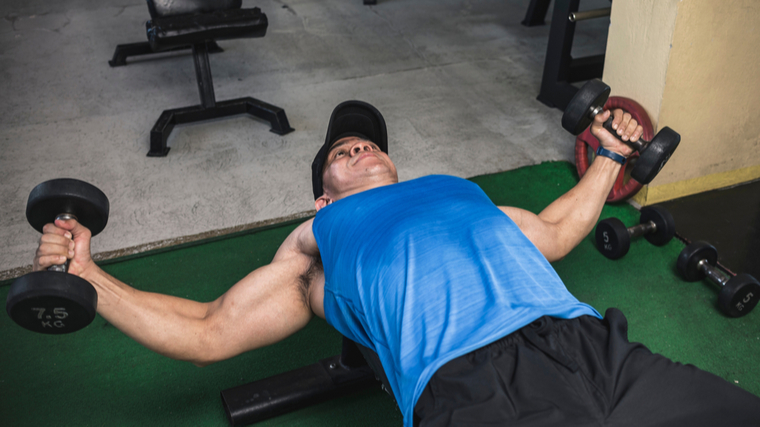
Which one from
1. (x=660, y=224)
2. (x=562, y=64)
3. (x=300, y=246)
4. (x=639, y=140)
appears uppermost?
(x=639, y=140)

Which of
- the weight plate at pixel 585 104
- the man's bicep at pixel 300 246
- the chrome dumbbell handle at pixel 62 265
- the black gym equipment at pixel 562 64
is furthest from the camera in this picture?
the black gym equipment at pixel 562 64

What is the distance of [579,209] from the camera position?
1745mm

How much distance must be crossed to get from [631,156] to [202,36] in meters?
2.21

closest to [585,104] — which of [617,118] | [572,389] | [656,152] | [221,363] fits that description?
[617,118]

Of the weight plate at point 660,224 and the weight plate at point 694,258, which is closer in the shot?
the weight plate at point 694,258

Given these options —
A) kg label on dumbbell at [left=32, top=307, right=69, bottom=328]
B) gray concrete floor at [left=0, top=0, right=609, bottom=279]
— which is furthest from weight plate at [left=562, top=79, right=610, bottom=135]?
kg label on dumbbell at [left=32, top=307, right=69, bottom=328]

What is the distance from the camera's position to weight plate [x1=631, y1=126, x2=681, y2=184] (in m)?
1.68

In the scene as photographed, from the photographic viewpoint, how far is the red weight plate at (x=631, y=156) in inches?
94.3

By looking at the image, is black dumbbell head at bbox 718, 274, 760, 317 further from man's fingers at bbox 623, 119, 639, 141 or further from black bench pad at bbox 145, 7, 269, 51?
black bench pad at bbox 145, 7, 269, 51

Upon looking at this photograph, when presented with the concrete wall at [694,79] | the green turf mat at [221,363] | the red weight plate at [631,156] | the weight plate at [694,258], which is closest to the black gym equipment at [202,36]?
the green turf mat at [221,363]

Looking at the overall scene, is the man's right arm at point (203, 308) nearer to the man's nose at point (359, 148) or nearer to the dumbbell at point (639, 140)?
the man's nose at point (359, 148)

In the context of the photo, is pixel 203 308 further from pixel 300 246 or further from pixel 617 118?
pixel 617 118

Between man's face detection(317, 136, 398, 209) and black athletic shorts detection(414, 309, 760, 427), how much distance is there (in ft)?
2.18

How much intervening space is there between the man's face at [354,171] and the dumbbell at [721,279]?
1193 mm
